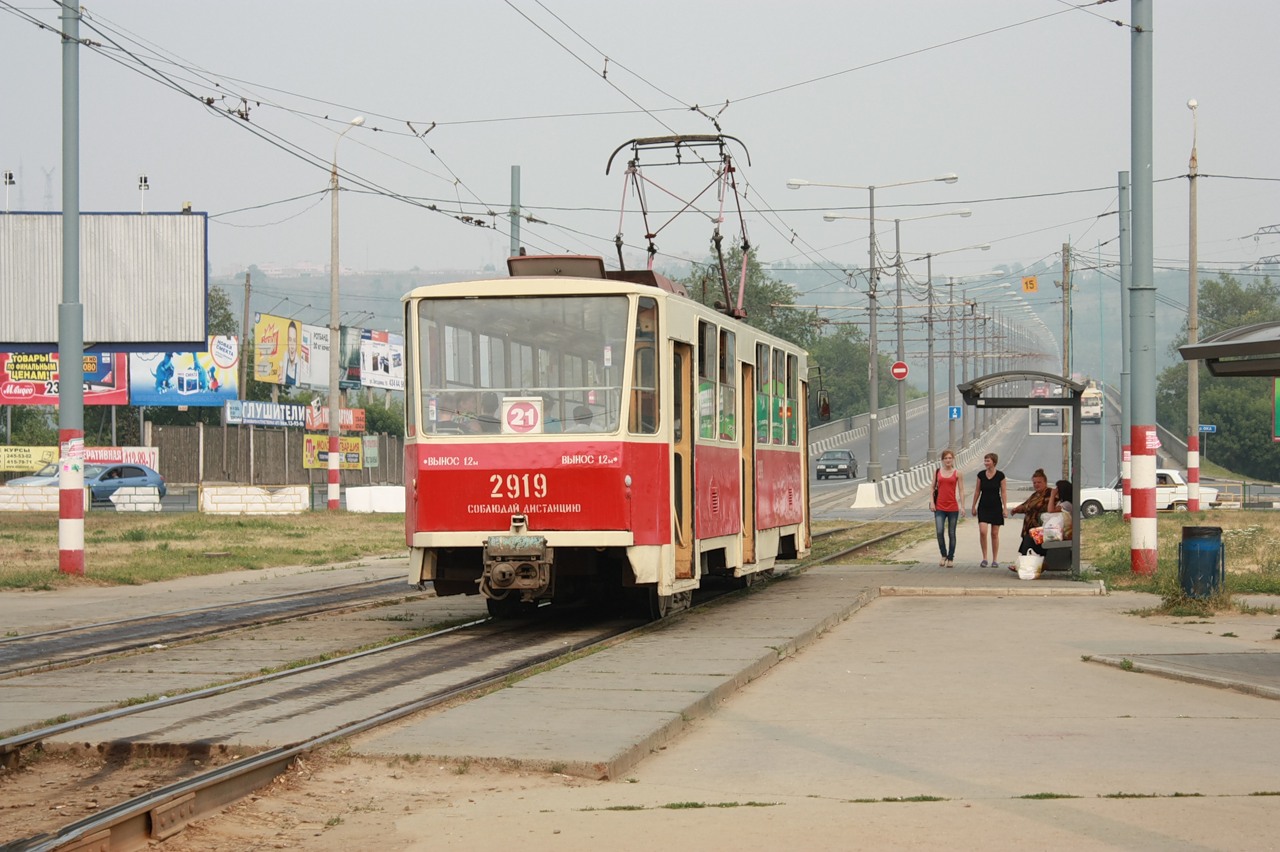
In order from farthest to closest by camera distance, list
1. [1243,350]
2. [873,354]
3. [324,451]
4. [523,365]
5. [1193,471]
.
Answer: [324,451], [873,354], [1193,471], [523,365], [1243,350]

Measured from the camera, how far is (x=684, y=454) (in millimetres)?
15156

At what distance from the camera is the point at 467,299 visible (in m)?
14.6

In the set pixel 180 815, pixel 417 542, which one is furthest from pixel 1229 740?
pixel 417 542

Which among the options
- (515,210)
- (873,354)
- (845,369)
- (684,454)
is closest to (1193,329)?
(873,354)

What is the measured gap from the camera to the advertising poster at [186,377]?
70812 millimetres

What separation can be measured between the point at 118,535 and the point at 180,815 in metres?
27.6

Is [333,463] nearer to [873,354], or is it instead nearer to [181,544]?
[181,544]

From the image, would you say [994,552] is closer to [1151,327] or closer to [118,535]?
[1151,327]

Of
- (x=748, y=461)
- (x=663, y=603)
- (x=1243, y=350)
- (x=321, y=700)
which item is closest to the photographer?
(x=321, y=700)

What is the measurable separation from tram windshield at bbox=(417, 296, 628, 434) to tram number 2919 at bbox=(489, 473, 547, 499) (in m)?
0.42

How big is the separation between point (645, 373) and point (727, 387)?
2642 mm

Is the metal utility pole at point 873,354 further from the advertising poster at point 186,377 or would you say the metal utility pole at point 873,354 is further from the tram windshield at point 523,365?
the tram windshield at point 523,365

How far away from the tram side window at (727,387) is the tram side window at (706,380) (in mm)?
340

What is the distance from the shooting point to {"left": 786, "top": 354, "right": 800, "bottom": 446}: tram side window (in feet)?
69.2
